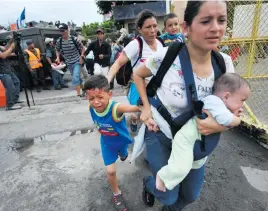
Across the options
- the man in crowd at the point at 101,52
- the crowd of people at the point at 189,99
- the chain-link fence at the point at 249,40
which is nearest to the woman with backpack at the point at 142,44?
the crowd of people at the point at 189,99

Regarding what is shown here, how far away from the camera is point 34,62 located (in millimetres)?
7723

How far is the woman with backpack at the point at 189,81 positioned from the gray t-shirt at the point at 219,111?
46 mm

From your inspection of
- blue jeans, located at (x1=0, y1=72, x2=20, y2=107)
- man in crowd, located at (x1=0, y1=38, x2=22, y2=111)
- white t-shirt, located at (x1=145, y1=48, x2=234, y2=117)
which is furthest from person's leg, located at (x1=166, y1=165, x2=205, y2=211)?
blue jeans, located at (x1=0, y1=72, x2=20, y2=107)

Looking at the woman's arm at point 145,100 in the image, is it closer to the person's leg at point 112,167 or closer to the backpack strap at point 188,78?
the backpack strap at point 188,78

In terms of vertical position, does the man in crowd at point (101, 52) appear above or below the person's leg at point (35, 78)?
above

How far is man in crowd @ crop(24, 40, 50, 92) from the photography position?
7.59 metres

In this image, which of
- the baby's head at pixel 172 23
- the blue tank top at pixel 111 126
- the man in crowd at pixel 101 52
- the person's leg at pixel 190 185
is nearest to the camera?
the person's leg at pixel 190 185

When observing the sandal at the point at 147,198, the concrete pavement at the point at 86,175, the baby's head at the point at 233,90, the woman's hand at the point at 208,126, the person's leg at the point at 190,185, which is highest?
the baby's head at the point at 233,90

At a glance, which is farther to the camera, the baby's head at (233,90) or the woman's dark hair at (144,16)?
the woman's dark hair at (144,16)

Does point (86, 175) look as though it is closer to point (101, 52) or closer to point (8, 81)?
point (8, 81)

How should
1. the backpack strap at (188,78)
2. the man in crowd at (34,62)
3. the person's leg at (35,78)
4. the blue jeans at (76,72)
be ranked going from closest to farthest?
1. the backpack strap at (188,78)
2. the blue jeans at (76,72)
3. the man in crowd at (34,62)
4. the person's leg at (35,78)

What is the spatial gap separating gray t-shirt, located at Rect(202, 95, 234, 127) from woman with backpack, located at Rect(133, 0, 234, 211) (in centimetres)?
5

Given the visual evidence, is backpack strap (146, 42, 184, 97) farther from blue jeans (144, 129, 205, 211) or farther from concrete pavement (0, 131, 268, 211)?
concrete pavement (0, 131, 268, 211)

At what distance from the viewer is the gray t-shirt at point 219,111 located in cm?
131
